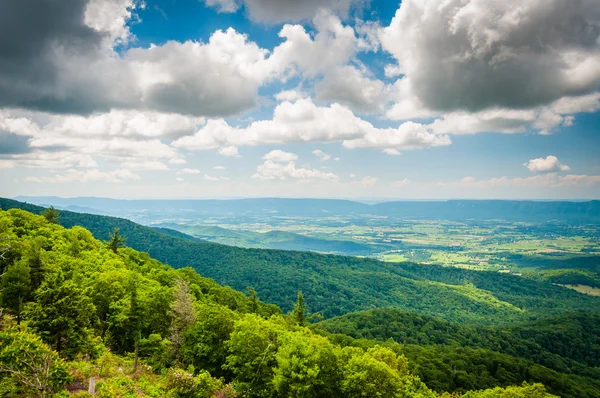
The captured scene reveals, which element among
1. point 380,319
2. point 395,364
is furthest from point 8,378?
point 380,319

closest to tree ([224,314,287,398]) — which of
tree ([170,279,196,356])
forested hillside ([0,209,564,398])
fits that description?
forested hillside ([0,209,564,398])

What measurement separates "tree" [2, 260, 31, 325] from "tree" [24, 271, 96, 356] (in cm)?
591

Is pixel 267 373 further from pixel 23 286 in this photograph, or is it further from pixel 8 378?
pixel 23 286

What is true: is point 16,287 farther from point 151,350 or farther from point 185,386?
point 185,386

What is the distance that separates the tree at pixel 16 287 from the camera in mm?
34812

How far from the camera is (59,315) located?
99.5ft

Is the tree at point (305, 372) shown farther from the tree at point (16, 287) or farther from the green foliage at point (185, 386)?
the tree at point (16, 287)

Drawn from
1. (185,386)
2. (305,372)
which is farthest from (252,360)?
(185,386)

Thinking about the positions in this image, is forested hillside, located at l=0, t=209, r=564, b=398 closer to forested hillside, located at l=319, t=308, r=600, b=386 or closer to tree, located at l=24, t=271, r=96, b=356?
tree, located at l=24, t=271, r=96, b=356

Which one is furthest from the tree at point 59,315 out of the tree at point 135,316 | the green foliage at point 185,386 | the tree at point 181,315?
the tree at point 181,315

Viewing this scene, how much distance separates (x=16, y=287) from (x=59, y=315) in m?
9.40

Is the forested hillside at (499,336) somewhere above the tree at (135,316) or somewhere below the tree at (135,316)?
below

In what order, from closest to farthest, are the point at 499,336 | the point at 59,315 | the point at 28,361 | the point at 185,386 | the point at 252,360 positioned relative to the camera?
the point at 28,361
the point at 185,386
the point at 59,315
the point at 252,360
the point at 499,336

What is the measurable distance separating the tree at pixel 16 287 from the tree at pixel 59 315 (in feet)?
19.4
